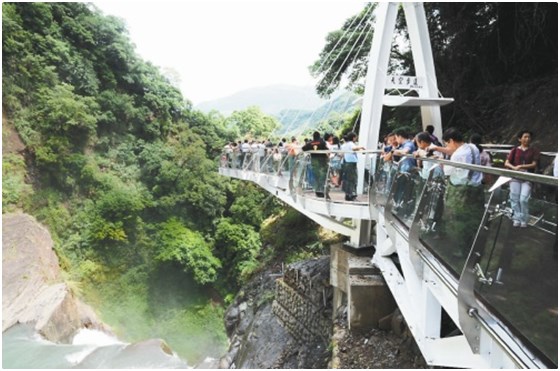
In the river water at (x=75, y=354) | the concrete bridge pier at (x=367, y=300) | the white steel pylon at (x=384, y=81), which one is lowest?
the river water at (x=75, y=354)

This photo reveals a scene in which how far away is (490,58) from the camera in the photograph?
1223 cm

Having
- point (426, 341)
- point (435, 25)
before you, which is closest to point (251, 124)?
point (435, 25)

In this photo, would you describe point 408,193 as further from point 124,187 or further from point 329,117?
point 329,117

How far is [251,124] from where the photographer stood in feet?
146

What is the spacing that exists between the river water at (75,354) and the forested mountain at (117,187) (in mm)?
4603

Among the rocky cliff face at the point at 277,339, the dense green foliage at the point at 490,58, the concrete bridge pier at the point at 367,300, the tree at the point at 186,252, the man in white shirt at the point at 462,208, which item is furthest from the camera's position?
the tree at the point at 186,252

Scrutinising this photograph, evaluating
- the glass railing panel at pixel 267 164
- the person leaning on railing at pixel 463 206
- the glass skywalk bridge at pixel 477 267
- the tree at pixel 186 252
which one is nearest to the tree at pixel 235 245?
the tree at pixel 186 252

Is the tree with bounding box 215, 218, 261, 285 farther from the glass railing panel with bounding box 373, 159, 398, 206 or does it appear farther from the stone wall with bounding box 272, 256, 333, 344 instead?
the glass railing panel with bounding box 373, 159, 398, 206

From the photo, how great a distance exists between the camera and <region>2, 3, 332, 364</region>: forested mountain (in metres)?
20.9

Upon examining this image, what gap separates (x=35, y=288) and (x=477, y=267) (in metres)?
17.9

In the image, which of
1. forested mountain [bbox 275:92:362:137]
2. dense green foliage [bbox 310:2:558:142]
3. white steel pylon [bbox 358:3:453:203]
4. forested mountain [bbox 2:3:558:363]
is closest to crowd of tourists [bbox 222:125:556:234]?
white steel pylon [bbox 358:3:453:203]

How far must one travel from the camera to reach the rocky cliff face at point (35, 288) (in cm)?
1520

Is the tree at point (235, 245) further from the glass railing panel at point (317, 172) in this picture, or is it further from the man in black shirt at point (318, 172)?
the man in black shirt at point (318, 172)

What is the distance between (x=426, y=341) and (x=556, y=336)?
168 cm
